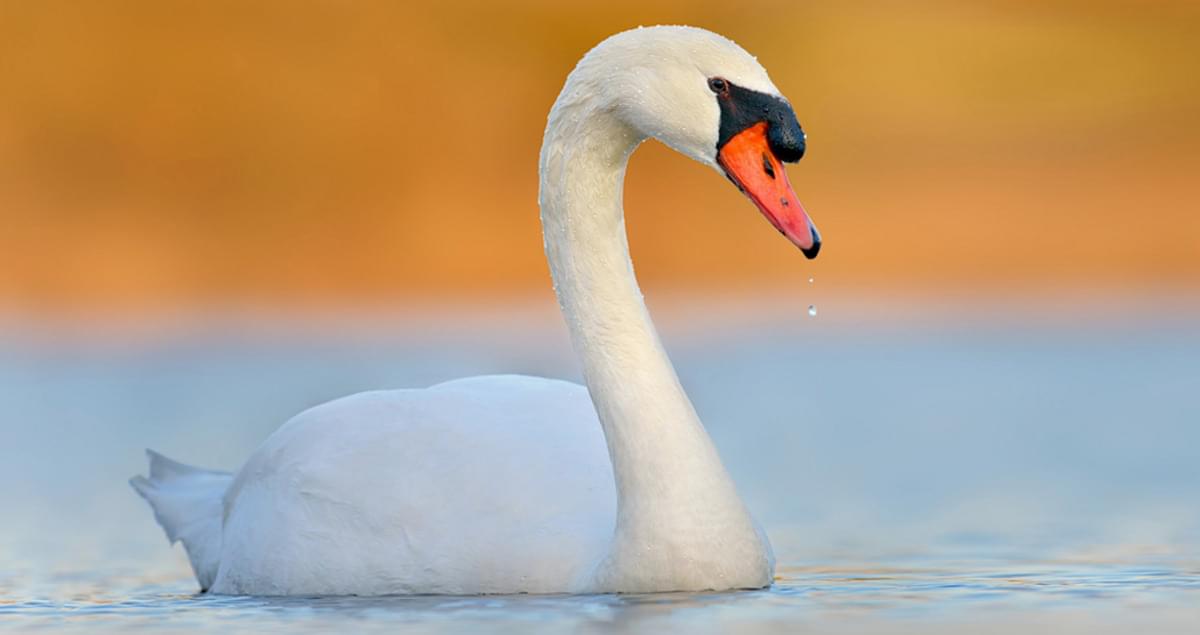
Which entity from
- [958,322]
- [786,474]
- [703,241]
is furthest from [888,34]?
[786,474]

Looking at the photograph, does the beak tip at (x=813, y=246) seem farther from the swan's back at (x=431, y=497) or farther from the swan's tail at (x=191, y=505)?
the swan's tail at (x=191, y=505)

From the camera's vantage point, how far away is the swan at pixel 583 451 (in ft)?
19.0

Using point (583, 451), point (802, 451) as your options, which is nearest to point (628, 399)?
point (583, 451)

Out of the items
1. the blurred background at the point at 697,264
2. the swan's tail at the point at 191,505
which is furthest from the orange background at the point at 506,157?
the swan's tail at the point at 191,505

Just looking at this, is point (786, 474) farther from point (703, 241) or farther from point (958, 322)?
point (703, 241)

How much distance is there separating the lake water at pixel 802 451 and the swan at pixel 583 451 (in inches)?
4.1

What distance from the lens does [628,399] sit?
238 inches

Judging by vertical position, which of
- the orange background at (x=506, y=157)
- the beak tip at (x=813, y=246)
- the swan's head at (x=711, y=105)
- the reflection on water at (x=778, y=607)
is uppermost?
the orange background at (x=506, y=157)

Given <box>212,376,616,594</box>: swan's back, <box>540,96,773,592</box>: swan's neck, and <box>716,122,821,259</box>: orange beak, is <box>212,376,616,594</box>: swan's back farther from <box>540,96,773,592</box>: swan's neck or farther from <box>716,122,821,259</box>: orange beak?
<box>716,122,821,259</box>: orange beak

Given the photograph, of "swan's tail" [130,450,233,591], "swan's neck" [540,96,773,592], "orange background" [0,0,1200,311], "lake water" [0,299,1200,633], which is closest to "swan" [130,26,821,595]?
"swan's neck" [540,96,773,592]

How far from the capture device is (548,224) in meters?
6.22

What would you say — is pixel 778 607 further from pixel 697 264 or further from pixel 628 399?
pixel 697 264

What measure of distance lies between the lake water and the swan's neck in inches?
3.8

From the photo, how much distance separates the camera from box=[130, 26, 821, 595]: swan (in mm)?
5781
